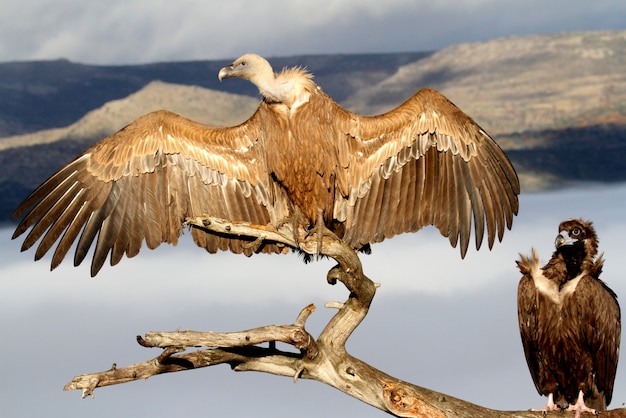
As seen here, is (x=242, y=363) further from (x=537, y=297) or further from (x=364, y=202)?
(x=537, y=297)

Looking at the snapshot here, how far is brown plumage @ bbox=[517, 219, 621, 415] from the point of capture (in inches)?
372

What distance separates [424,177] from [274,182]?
160cm

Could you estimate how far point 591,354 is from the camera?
9.66 meters

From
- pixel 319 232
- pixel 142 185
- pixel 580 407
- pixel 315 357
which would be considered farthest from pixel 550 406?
pixel 142 185

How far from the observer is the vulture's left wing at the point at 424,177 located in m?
9.85

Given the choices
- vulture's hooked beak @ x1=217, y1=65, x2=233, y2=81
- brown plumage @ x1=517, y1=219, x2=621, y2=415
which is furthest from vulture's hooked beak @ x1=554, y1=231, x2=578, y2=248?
vulture's hooked beak @ x1=217, y1=65, x2=233, y2=81

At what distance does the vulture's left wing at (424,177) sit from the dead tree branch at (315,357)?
3.65 feet

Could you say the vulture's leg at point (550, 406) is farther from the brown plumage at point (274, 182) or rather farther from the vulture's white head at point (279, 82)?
the vulture's white head at point (279, 82)

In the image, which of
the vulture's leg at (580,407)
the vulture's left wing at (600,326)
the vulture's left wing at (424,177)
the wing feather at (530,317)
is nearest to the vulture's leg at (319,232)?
the vulture's left wing at (424,177)

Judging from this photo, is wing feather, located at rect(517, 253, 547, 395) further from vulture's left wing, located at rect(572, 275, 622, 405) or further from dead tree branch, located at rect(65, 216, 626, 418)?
dead tree branch, located at rect(65, 216, 626, 418)

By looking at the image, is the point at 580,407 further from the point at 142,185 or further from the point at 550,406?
the point at 142,185

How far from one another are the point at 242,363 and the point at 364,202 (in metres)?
2.27

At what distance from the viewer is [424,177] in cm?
1009

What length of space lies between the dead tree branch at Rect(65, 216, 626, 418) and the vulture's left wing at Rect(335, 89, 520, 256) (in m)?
1.11
